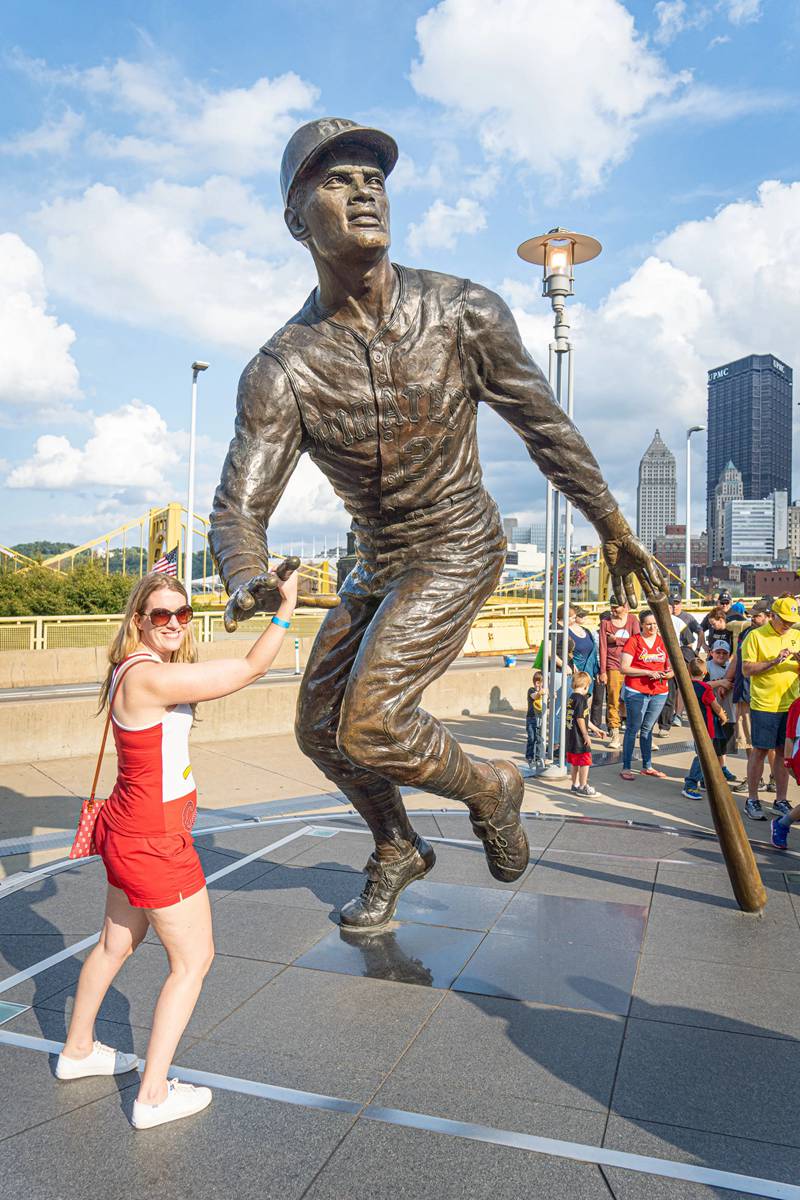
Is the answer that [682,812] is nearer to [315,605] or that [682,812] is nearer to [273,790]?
[273,790]

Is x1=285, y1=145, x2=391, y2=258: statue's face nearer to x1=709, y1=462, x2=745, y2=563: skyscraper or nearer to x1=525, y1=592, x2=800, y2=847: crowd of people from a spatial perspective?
x1=525, y1=592, x2=800, y2=847: crowd of people

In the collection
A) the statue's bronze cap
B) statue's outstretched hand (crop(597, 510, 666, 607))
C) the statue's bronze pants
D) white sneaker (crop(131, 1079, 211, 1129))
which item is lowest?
white sneaker (crop(131, 1079, 211, 1129))

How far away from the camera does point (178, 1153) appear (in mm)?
2182

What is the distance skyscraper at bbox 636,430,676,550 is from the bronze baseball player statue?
189660 mm

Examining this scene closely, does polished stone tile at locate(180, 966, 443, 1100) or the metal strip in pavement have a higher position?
the metal strip in pavement

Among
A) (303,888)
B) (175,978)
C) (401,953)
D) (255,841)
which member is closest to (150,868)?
(175,978)

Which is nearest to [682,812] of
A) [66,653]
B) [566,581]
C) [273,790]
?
[566,581]

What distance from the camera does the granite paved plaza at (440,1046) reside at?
212cm

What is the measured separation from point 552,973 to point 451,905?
85 centimetres

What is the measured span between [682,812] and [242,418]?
488cm

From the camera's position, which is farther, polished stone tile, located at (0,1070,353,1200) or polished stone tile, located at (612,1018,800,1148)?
polished stone tile, located at (612,1018,800,1148)

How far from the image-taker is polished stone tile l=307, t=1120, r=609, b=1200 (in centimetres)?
203

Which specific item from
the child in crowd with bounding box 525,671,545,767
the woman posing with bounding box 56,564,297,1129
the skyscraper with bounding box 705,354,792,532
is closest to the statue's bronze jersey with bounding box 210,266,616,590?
the woman posing with bounding box 56,564,297,1129

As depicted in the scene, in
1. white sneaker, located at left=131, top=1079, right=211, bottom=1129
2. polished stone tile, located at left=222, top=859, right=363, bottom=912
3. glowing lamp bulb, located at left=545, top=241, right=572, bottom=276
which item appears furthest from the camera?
glowing lamp bulb, located at left=545, top=241, right=572, bottom=276
